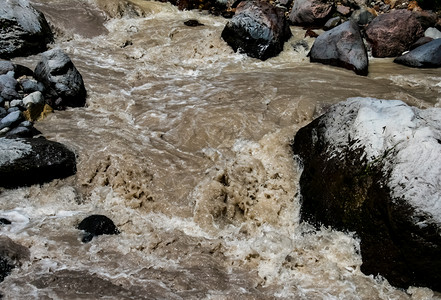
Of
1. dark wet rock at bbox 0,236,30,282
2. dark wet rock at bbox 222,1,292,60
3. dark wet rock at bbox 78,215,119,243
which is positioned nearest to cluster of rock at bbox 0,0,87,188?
dark wet rock at bbox 78,215,119,243

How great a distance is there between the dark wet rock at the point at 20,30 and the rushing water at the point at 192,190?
1.35 ft

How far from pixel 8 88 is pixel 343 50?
282 inches

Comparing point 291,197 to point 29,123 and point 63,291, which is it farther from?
point 29,123

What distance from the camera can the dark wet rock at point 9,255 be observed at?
12.6 ft

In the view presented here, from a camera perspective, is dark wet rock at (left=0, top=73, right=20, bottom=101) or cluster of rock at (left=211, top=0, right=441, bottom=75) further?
cluster of rock at (left=211, top=0, right=441, bottom=75)

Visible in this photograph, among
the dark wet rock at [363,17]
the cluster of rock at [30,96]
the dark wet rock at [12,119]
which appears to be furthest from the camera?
the dark wet rock at [363,17]

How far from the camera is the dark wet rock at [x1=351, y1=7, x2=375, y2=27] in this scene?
11812mm

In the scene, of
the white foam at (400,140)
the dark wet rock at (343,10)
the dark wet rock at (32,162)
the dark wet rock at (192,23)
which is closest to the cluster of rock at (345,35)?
the dark wet rock at (343,10)

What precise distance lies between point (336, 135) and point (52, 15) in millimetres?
9625

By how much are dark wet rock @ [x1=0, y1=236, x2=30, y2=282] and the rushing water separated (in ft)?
0.25

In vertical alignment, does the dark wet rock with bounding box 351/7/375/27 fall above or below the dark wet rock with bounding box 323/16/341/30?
above

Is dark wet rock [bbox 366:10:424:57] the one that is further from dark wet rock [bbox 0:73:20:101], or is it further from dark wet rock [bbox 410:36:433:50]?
dark wet rock [bbox 0:73:20:101]

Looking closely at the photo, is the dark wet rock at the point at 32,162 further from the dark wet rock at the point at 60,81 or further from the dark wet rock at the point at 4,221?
the dark wet rock at the point at 60,81

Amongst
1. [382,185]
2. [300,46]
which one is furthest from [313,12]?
[382,185]
